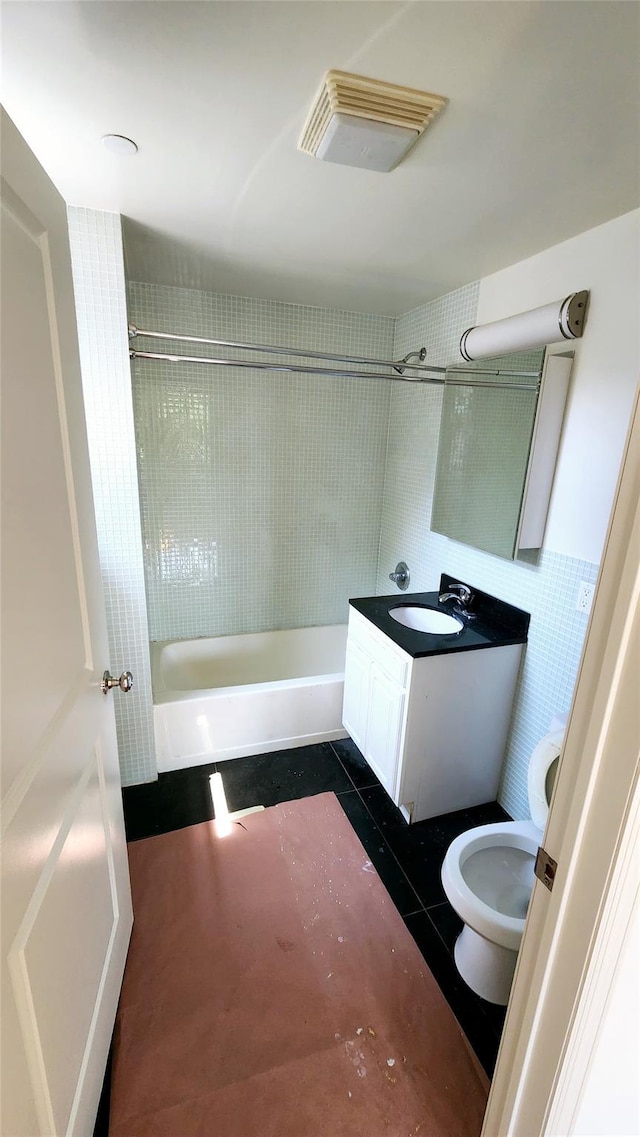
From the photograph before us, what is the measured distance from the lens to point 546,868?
766mm

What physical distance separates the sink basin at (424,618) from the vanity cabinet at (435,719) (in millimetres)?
223

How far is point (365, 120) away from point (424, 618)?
1.78 metres

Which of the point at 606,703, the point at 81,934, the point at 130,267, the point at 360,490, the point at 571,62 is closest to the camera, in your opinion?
the point at 606,703

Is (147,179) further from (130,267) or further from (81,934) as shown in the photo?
(81,934)

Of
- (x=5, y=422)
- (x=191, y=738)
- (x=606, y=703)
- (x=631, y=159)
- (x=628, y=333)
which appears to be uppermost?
(x=631, y=159)

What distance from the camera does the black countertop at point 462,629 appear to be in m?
1.81

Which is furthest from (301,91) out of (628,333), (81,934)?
(81,934)

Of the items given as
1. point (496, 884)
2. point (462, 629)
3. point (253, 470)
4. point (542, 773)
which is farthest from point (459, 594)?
point (253, 470)

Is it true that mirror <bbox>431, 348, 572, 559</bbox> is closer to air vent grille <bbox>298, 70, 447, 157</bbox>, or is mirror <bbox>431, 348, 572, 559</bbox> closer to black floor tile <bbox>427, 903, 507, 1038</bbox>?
air vent grille <bbox>298, 70, 447, 157</bbox>

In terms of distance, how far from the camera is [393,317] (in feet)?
9.11

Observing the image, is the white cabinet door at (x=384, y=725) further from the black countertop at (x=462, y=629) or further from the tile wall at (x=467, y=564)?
the tile wall at (x=467, y=564)

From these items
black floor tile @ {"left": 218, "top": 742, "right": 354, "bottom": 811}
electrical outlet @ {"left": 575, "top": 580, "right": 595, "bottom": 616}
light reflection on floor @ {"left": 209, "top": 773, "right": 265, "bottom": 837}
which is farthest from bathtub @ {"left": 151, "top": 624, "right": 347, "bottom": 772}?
electrical outlet @ {"left": 575, "top": 580, "right": 595, "bottom": 616}

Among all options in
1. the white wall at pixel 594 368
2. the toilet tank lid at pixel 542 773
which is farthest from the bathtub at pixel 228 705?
the white wall at pixel 594 368

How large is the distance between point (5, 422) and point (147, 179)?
114 centimetres
